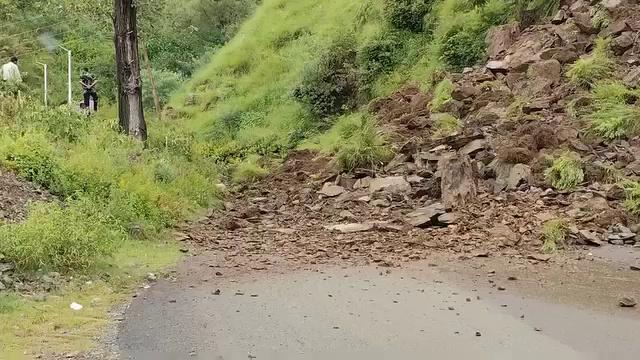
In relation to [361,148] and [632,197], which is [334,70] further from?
[632,197]

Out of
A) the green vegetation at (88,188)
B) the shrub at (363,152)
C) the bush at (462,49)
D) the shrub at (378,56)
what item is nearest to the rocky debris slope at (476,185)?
the shrub at (363,152)

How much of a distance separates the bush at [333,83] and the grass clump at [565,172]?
8898 mm

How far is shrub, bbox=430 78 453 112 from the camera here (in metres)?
13.5

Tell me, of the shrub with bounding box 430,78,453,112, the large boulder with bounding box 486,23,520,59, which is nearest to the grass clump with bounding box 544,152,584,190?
the shrub with bounding box 430,78,453,112

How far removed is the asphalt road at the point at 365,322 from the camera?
519 cm

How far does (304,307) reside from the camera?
6.39 metres

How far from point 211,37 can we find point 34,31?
8.97 meters

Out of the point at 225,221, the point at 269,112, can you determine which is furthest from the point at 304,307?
the point at 269,112

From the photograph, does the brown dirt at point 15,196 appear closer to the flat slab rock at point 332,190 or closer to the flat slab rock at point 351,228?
the flat slab rock at point 351,228

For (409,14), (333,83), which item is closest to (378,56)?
(333,83)

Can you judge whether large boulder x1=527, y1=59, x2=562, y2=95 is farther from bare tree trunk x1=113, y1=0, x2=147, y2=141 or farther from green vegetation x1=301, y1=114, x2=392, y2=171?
bare tree trunk x1=113, y1=0, x2=147, y2=141

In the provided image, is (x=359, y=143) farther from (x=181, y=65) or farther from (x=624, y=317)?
(x=181, y=65)

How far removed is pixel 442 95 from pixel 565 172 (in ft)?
15.6

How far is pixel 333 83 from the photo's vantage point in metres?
18.7
